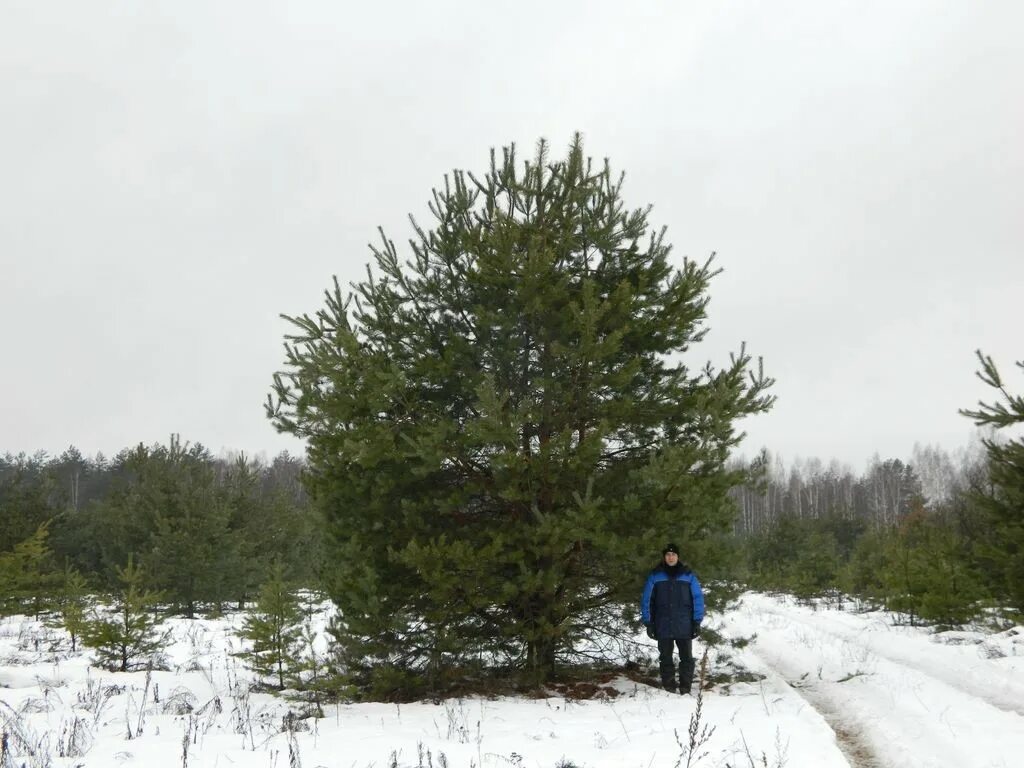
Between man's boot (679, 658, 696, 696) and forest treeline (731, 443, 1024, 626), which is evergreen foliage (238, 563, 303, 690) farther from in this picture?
forest treeline (731, 443, 1024, 626)

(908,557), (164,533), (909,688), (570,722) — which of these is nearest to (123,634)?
(164,533)

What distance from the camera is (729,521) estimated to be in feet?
27.9

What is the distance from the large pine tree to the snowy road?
2567mm

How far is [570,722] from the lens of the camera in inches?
264

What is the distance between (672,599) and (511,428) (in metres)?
2.94

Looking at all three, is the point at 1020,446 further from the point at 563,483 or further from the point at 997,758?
the point at 563,483

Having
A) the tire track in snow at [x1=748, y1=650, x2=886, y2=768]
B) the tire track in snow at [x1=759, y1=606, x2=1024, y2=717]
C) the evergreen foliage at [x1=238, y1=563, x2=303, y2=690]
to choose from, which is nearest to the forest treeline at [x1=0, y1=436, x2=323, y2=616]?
the evergreen foliage at [x1=238, y1=563, x2=303, y2=690]

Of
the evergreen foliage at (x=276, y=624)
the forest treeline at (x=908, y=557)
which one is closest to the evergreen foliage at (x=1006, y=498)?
the forest treeline at (x=908, y=557)

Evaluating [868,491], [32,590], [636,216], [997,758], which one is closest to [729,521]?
[997,758]

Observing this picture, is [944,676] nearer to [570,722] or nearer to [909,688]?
[909,688]

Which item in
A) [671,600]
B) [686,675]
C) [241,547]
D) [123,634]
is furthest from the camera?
[241,547]

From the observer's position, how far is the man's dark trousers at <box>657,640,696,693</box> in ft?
27.1

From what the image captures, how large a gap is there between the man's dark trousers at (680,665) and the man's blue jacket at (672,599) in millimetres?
342

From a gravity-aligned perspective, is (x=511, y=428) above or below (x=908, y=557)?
above
